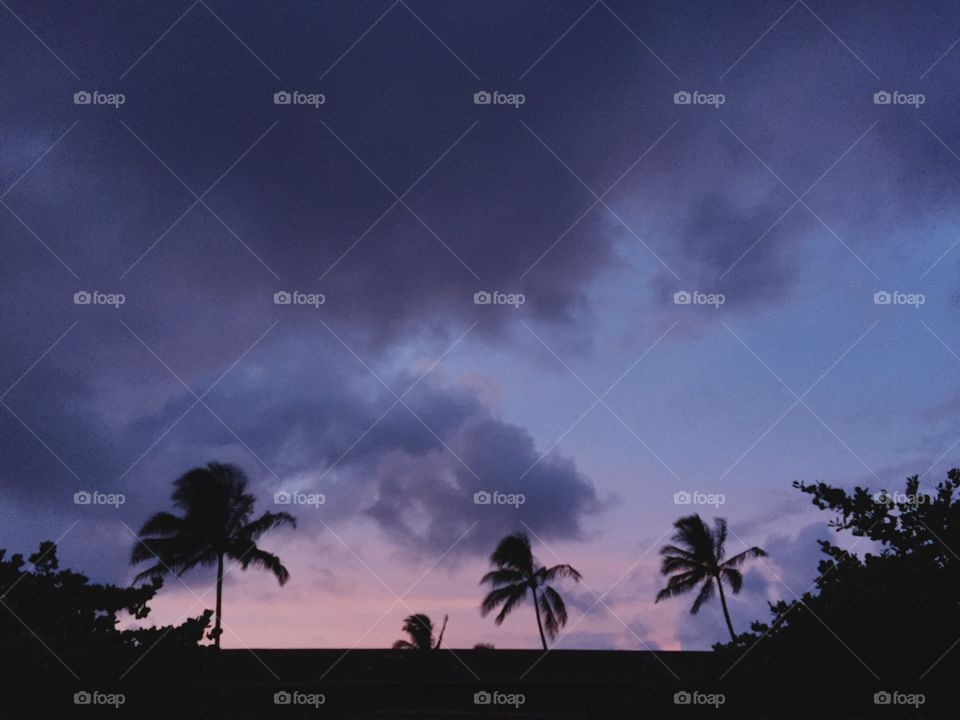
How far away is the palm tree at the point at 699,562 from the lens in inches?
1641

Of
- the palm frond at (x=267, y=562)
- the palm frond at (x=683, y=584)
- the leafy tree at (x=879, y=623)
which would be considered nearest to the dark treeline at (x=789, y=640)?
the leafy tree at (x=879, y=623)

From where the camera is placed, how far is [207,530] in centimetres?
3694

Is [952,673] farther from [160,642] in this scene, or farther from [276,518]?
[276,518]

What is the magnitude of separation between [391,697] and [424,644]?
21078 millimetres

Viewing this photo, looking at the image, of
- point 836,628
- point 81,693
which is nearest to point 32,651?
point 81,693

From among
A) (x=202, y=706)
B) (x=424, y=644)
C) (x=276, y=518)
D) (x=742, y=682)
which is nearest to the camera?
(x=742, y=682)

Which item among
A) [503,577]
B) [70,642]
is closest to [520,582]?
[503,577]

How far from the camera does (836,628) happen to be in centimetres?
1042

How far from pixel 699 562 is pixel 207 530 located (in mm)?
21147

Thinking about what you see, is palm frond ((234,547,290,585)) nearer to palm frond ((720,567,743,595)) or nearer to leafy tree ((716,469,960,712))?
palm frond ((720,567,743,595))

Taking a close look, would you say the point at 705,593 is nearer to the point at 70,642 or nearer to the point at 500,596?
the point at 500,596

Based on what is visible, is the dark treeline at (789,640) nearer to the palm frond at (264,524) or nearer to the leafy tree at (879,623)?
the leafy tree at (879,623)

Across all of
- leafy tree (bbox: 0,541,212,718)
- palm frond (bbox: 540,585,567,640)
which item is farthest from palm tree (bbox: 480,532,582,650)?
leafy tree (bbox: 0,541,212,718)

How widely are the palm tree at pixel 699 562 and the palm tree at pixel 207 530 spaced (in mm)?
16921
